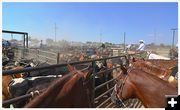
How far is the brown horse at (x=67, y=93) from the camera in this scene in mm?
2277

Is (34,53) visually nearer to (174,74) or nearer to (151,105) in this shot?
(174,74)

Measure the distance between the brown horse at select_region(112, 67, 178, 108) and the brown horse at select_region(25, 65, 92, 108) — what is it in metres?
1.30

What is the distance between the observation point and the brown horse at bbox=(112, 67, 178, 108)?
3.64m

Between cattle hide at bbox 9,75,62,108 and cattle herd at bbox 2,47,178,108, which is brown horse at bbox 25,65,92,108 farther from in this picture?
cattle hide at bbox 9,75,62,108

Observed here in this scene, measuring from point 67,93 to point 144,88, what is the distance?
1646mm

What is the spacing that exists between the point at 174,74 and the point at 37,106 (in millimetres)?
3688

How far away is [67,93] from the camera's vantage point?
247cm

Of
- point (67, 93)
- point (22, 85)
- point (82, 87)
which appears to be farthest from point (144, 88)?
point (22, 85)

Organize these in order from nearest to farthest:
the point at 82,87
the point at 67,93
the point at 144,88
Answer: the point at 67,93 → the point at 82,87 → the point at 144,88

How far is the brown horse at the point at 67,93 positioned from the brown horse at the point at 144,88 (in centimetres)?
130

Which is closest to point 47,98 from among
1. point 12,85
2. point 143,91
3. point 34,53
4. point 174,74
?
point 143,91

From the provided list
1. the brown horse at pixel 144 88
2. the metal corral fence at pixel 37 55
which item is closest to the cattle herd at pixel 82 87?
the brown horse at pixel 144 88

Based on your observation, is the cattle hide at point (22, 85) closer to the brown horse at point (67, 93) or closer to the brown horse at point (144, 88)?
the brown horse at point (144, 88)

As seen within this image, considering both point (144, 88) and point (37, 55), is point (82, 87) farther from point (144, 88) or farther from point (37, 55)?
point (37, 55)
